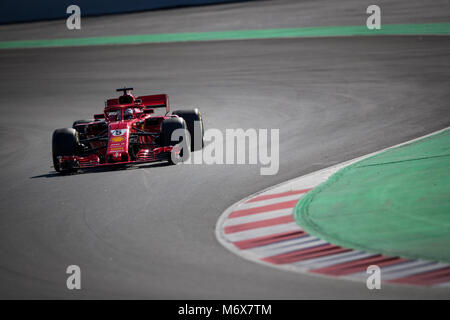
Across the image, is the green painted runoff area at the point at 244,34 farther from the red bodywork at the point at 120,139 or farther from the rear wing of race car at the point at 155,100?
the red bodywork at the point at 120,139

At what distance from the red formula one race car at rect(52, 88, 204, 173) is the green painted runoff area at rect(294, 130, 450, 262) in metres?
3.18

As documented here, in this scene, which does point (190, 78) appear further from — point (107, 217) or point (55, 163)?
point (107, 217)

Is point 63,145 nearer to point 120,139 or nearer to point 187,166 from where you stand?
point 120,139

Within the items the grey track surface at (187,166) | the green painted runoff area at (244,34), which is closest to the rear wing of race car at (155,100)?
the grey track surface at (187,166)

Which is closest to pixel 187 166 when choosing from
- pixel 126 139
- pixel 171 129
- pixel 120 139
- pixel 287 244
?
pixel 171 129

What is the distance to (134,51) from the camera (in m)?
28.2

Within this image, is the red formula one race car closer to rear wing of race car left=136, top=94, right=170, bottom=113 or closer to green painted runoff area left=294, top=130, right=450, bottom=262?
rear wing of race car left=136, top=94, right=170, bottom=113

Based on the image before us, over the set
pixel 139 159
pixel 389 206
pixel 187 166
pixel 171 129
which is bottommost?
pixel 389 206

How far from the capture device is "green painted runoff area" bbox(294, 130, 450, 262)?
808 centimetres

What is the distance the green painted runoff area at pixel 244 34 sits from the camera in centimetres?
Result: 2638

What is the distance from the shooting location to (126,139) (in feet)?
42.2

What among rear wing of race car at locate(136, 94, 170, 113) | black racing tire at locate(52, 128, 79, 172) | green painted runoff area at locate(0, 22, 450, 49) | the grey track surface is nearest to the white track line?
the grey track surface

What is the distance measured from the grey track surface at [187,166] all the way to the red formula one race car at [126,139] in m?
0.29

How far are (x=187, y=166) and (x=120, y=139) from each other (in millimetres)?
1285
